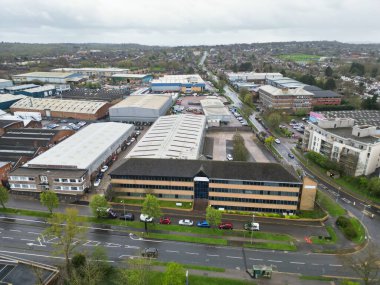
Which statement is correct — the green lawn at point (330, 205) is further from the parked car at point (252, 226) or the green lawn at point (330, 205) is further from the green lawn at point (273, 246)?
the parked car at point (252, 226)

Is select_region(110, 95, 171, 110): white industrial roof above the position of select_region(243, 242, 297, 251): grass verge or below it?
above

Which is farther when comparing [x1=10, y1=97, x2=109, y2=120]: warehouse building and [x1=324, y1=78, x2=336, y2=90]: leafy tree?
[x1=324, y1=78, x2=336, y2=90]: leafy tree

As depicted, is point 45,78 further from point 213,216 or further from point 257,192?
point 213,216

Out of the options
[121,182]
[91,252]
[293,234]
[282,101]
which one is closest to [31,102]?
[121,182]

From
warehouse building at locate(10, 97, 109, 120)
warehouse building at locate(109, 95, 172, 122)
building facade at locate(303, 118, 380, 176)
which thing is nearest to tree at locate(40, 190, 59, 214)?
building facade at locate(303, 118, 380, 176)

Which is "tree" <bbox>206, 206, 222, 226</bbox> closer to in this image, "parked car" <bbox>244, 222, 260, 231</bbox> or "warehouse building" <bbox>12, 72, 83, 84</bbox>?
"parked car" <bbox>244, 222, 260, 231</bbox>

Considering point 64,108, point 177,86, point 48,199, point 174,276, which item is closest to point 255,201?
point 174,276

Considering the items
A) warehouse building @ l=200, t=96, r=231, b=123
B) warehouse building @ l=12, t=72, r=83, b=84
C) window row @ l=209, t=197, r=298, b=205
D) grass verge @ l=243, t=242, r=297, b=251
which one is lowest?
grass verge @ l=243, t=242, r=297, b=251
